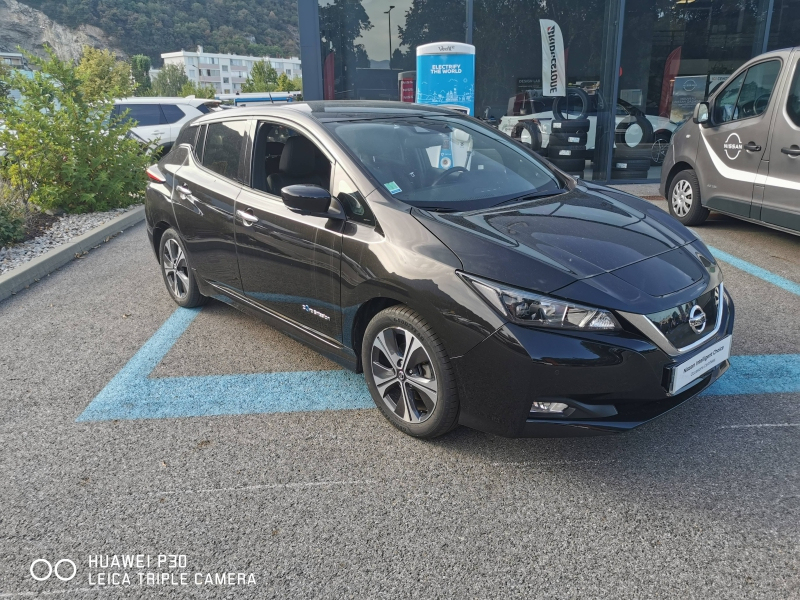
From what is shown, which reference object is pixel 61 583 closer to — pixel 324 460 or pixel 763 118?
pixel 324 460

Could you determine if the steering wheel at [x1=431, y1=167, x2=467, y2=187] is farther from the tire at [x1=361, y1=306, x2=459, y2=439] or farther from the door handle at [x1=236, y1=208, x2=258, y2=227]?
the door handle at [x1=236, y1=208, x2=258, y2=227]

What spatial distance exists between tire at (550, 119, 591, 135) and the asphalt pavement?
8.30 metres

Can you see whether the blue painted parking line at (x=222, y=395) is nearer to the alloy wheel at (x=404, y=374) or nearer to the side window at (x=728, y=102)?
the alloy wheel at (x=404, y=374)

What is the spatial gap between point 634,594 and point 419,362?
127 cm

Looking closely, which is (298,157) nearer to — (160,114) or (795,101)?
(795,101)

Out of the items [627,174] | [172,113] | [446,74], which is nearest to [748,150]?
[446,74]

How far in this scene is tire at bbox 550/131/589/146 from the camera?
1162 centimetres

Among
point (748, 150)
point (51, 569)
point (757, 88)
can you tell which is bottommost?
point (51, 569)

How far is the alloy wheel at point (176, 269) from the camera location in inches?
192

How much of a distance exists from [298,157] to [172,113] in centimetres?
1246

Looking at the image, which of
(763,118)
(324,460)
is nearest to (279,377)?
(324,460)

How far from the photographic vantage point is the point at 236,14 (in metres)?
107

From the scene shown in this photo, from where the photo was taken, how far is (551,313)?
255 centimetres

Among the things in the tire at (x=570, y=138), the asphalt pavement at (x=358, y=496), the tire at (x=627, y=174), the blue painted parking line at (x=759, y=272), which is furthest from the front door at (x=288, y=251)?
the tire at (x=627, y=174)
